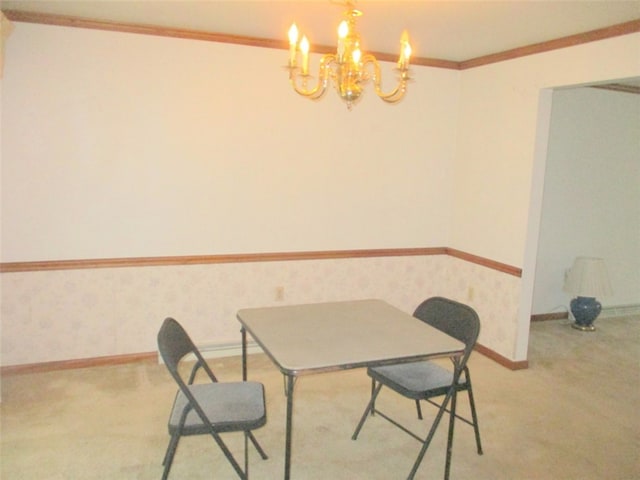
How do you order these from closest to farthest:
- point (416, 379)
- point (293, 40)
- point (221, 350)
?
point (293, 40), point (416, 379), point (221, 350)

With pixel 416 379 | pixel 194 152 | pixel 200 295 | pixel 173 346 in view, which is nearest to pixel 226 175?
pixel 194 152

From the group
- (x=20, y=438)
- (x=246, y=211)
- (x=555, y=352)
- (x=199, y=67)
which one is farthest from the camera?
(x=555, y=352)

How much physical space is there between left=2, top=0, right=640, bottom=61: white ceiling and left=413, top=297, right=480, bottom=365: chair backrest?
1577mm

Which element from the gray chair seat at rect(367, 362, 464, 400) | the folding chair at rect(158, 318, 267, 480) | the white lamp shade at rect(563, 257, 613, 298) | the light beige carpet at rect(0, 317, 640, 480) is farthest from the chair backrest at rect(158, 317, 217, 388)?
the white lamp shade at rect(563, 257, 613, 298)

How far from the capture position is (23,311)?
3.21m

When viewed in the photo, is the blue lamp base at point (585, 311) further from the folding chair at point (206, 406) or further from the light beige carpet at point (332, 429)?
the folding chair at point (206, 406)

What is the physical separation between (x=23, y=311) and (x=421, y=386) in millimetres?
2580

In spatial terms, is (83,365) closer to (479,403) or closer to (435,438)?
(435,438)

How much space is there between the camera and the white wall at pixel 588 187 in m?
4.55

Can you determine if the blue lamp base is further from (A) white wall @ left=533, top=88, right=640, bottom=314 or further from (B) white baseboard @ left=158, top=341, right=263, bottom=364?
(B) white baseboard @ left=158, top=341, right=263, bottom=364

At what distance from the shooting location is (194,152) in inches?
136

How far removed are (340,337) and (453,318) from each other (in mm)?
665

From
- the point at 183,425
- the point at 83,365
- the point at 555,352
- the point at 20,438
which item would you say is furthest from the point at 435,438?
the point at 83,365

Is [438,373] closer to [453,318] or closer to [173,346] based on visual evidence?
[453,318]
